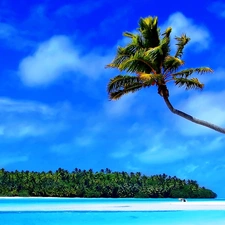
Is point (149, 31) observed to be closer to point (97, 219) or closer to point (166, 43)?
point (166, 43)

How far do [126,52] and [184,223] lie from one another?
6.00 meters

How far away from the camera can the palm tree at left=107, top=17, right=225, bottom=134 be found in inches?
347

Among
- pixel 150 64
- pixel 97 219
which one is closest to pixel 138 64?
pixel 150 64

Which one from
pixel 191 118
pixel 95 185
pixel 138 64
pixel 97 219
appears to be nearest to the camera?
pixel 191 118

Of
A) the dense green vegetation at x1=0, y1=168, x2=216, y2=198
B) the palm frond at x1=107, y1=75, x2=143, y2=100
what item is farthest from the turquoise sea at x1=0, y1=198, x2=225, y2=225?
the dense green vegetation at x1=0, y1=168, x2=216, y2=198

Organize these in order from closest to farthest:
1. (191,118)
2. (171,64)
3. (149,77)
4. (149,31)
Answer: (149,77) → (191,118) → (171,64) → (149,31)

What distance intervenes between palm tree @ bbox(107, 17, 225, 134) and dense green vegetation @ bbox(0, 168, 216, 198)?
28238 millimetres

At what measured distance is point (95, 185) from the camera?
39.9 m

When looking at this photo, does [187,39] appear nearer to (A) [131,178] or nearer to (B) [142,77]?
(B) [142,77]

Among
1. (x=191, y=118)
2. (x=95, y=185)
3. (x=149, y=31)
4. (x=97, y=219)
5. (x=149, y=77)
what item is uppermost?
(x=95, y=185)

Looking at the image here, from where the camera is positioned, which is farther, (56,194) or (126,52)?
(56,194)

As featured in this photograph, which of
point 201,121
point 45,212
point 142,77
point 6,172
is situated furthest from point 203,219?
point 6,172

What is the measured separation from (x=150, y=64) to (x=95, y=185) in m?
31.9

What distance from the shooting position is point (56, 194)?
36.5 meters
